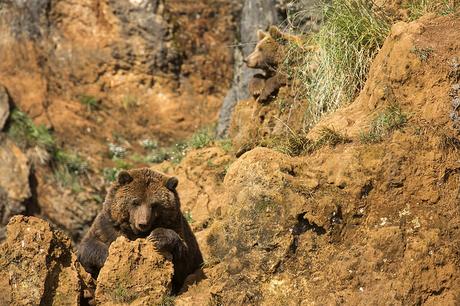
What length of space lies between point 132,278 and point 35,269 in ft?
2.66

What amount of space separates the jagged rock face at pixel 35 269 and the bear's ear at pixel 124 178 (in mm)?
1050

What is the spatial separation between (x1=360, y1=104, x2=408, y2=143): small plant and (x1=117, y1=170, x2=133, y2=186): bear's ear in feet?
7.43

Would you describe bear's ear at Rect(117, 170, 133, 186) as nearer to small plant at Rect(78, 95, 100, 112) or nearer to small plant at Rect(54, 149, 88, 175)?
small plant at Rect(54, 149, 88, 175)

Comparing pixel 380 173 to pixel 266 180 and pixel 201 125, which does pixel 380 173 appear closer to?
pixel 266 180

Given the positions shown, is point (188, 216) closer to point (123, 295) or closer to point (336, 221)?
point (123, 295)

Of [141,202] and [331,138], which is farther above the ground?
[331,138]

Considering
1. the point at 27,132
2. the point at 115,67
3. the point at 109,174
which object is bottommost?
the point at 109,174

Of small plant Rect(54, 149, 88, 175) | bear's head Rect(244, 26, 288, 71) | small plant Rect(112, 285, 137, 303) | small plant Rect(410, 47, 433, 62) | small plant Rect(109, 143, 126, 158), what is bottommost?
small plant Rect(54, 149, 88, 175)

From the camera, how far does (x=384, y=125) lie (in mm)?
8531

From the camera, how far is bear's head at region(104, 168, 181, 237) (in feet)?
29.8

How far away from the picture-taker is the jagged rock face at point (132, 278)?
8.02 meters

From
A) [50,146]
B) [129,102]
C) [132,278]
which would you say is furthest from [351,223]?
[50,146]

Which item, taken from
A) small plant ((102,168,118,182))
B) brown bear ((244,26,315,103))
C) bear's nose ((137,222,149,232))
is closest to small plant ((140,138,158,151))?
small plant ((102,168,118,182))

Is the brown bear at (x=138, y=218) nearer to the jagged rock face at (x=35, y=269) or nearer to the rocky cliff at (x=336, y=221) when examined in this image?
the rocky cliff at (x=336, y=221)
